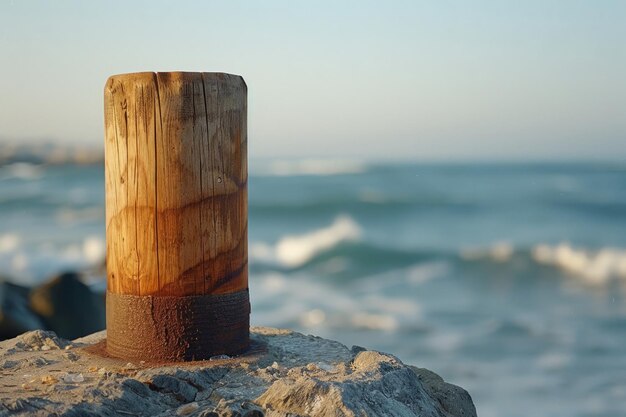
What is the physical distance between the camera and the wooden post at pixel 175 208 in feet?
12.7

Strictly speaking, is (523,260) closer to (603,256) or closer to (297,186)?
(603,256)

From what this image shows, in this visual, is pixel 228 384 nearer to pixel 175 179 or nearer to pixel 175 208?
pixel 175 208

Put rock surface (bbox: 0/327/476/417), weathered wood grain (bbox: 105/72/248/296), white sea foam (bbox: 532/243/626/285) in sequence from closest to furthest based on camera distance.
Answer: rock surface (bbox: 0/327/476/417)
weathered wood grain (bbox: 105/72/248/296)
white sea foam (bbox: 532/243/626/285)

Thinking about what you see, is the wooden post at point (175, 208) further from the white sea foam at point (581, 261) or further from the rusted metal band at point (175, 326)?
A: the white sea foam at point (581, 261)

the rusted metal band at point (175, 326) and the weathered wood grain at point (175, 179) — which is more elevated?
the weathered wood grain at point (175, 179)

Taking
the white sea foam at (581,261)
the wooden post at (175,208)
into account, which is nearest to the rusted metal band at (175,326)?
the wooden post at (175,208)

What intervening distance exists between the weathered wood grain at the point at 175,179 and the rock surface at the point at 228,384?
0.47 meters

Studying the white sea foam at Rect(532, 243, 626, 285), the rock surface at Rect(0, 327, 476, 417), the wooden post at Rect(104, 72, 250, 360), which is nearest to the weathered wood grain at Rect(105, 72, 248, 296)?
the wooden post at Rect(104, 72, 250, 360)

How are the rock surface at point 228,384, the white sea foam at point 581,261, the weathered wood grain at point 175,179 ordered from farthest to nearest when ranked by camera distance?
the white sea foam at point 581,261 < the weathered wood grain at point 175,179 < the rock surface at point 228,384

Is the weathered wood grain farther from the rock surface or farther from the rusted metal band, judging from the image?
the rock surface

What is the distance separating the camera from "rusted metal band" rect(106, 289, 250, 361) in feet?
12.9

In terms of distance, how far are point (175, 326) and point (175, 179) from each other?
770 millimetres

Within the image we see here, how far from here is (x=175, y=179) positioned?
3859 mm

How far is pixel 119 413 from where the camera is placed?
3.14 meters
